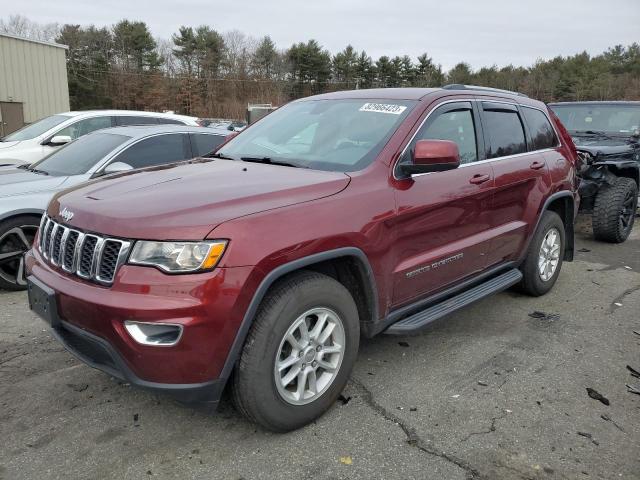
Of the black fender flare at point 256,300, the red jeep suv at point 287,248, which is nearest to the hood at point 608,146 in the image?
the red jeep suv at point 287,248

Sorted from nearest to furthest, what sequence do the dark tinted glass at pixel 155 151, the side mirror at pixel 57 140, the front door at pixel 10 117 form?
1. the dark tinted glass at pixel 155 151
2. the side mirror at pixel 57 140
3. the front door at pixel 10 117

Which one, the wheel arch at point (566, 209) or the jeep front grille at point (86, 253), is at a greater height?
the jeep front grille at point (86, 253)

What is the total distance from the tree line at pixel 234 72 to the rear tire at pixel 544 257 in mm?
45824

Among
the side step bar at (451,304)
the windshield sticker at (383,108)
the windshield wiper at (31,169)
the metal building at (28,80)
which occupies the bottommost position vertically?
the side step bar at (451,304)

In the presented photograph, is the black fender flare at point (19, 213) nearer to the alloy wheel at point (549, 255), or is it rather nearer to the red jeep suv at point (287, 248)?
the red jeep suv at point (287, 248)

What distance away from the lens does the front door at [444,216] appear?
3221 mm

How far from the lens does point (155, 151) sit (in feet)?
19.4

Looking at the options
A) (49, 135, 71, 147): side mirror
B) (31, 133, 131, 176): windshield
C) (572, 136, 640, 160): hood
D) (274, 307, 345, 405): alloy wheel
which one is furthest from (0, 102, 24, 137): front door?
(274, 307, 345, 405): alloy wheel

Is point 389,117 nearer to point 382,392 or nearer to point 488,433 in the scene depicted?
point 382,392

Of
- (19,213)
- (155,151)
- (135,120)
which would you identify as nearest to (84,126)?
(135,120)

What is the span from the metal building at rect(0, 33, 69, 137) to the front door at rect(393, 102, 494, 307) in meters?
22.8

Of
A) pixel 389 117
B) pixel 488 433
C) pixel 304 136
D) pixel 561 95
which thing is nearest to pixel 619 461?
pixel 488 433

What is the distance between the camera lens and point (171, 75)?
185 ft

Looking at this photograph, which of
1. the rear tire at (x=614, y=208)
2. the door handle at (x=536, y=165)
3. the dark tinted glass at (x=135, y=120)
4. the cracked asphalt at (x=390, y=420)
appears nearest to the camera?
the cracked asphalt at (x=390, y=420)
